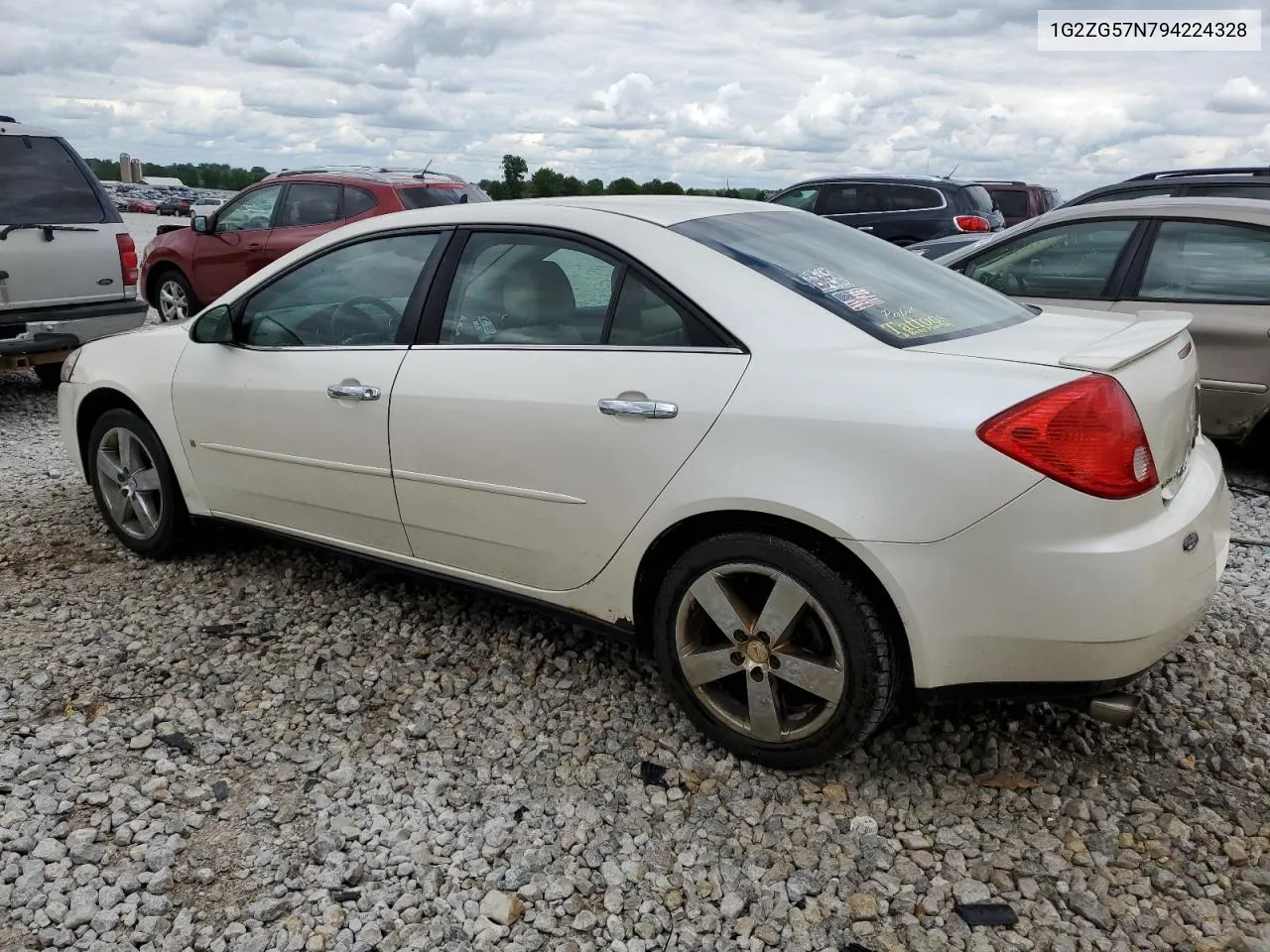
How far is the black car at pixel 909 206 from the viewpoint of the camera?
505 inches

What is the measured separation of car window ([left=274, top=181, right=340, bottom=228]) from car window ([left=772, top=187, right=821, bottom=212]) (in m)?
6.07

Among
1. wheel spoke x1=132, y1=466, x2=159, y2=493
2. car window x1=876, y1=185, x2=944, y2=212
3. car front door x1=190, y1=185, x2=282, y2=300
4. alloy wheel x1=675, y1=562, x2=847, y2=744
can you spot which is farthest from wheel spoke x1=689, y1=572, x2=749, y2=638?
car window x1=876, y1=185, x2=944, y2=212

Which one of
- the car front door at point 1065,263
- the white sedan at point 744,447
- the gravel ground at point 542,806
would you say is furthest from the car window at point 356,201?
the gravel ground at point 542,806

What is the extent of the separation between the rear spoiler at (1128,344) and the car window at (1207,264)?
8.15 ft

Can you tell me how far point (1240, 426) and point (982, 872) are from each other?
3.77 m

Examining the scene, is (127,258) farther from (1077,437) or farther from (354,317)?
(1077,437)

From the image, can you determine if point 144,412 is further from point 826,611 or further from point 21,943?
point 826,611

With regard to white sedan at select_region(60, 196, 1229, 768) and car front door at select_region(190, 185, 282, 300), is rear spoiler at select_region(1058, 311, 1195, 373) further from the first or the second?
car front door at select_region(190, 185, 282, 300)

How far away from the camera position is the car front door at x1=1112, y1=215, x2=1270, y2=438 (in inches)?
204

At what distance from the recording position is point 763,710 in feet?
9.36

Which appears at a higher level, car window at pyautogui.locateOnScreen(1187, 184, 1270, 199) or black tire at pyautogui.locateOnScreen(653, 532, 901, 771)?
car window at pyautogui.locateOnScreen(1187, 184, 1270, 199)

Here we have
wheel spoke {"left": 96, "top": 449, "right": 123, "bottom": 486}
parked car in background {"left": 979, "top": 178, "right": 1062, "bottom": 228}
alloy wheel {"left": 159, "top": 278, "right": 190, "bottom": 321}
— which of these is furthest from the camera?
parked car in background {"left": 979, "top": 178, "right": 1062, "bottom": 228}

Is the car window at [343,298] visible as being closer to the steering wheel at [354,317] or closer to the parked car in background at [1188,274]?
the steering wheel at [354,317]

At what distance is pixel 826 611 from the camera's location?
2641 mm
